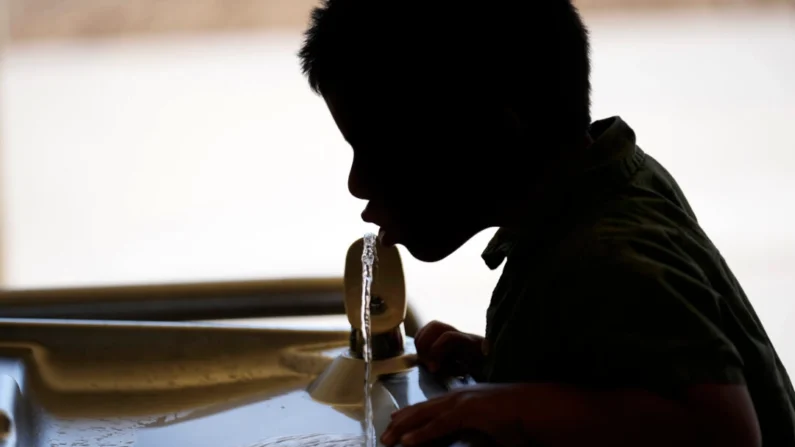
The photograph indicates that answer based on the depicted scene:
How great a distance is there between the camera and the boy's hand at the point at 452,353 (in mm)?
699

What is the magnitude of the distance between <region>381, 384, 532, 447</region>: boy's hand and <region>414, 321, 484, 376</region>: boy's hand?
0.15m

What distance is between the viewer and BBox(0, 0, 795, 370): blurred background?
152 cm

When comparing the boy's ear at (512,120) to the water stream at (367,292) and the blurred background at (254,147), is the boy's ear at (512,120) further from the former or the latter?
the blurred background at (254,147)

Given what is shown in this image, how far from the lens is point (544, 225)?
59cm

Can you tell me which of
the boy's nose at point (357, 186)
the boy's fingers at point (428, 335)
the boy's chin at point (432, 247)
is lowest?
the boy's fingers at point (428, 335)

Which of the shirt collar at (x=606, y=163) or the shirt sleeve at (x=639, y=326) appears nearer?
the shirt sleeve at (x=639, y=326)

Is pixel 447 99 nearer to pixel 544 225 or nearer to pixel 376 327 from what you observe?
pixel 544 225

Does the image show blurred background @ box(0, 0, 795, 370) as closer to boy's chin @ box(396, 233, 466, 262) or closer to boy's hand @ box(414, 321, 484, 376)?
boy's hand @ box(414, 321, 484, 376)

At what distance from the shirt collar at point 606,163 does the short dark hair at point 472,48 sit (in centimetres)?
3

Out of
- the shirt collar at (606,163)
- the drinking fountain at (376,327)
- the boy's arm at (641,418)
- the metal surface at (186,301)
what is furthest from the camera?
the metal surface at (186,301)

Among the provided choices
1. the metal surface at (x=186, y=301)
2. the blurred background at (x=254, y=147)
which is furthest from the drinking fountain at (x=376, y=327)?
the blurred background at (x=254, y=147)

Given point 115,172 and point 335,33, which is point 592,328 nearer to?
point 335,33

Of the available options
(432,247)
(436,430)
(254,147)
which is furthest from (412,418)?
(254,147)

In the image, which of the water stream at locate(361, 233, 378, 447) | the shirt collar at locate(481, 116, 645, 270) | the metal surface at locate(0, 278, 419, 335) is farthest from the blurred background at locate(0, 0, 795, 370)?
the shirt collar at locate(481, 116, 645, 270)
